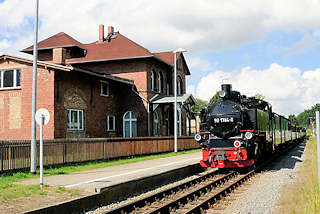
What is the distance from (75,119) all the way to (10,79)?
14.6 feet

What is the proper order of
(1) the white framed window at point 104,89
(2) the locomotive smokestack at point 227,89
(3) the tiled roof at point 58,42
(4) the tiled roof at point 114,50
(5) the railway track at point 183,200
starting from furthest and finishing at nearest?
(3) the tiled roof at point 58,42 < (4) the tiled roof at point 114,50 < (1) the white framed window at point 104,89 < (2) the locomotive smokestack at point 227,89 < (5) the railway track at point 183,200

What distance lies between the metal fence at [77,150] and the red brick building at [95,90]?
4394mm

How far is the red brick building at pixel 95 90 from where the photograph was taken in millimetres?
20547

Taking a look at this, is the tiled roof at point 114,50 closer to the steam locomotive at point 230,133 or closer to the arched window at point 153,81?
the arched window at point 153,81

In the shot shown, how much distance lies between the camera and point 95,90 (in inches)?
947

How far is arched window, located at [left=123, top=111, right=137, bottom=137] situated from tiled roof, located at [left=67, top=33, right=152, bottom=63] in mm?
4741

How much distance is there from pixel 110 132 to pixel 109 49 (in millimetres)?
8592

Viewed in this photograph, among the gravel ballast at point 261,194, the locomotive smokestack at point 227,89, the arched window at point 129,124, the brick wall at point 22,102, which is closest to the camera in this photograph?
the gravel ballast at point 261,194

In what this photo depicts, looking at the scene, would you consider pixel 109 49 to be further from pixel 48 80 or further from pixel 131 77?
pixel 48 80

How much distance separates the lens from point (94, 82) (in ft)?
78.5

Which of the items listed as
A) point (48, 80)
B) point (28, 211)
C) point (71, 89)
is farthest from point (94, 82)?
point (28, 211)

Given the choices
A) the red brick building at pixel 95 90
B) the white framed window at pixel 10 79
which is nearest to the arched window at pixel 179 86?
the red brick building at pixel 95 90

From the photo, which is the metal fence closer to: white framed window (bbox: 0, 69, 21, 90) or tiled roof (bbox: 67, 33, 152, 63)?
white framed window (bbox: 0, 69, 21, 90)

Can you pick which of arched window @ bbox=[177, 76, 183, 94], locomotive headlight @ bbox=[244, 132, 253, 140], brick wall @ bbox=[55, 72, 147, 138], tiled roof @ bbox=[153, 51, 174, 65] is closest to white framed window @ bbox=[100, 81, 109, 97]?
brick wall @ bbox=[55, 72, 147, 138]
